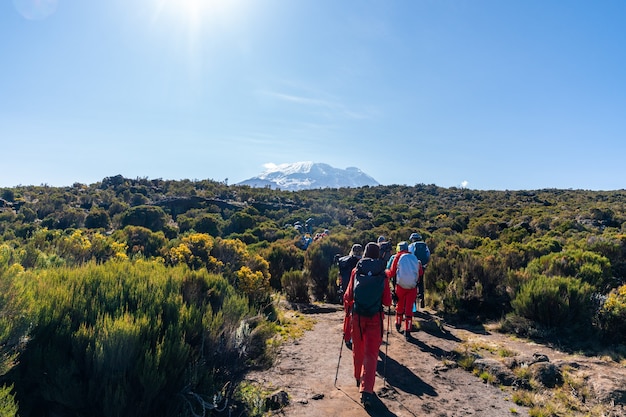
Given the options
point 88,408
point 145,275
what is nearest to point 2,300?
point 88,408

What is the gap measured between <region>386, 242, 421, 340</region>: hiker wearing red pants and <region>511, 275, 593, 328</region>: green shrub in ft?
8.96

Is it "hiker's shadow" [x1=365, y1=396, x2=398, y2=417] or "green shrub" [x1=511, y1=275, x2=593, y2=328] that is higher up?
"green shrub" [x1=511, y1=275, x2=593, y2=328]

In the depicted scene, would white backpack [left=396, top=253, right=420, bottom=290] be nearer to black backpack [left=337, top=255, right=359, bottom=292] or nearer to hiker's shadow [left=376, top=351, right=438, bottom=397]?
black backpack [left=337, top=255, right=359, bottom=292]

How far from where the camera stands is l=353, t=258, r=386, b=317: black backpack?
191 inches

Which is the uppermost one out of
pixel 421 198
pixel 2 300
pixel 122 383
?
pixel 421 198

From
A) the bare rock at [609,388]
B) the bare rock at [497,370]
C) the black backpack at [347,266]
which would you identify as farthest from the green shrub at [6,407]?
the bare rock at [609,388]

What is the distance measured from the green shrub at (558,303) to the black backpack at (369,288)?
4.97 metres

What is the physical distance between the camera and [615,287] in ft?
30.4

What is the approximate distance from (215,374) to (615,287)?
9.97 m

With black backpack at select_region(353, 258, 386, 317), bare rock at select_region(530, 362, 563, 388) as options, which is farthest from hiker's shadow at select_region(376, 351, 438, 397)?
bare rock at select_region(530, 362, 563, 388)

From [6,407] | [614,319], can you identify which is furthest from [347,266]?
[614,319]

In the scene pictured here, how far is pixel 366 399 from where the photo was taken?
4770mm

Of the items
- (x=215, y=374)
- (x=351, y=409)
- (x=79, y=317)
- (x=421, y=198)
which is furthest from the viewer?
(x=421, y=198)

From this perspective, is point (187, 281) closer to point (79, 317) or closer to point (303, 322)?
→ point (79, 317)
